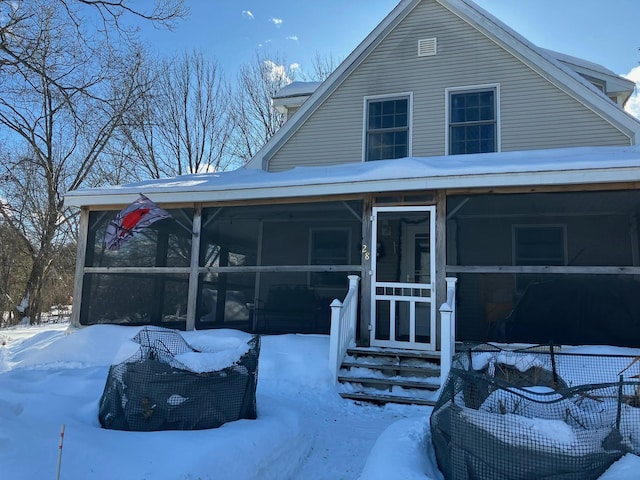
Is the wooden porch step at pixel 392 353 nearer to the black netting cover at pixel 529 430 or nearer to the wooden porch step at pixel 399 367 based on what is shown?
the wooden porch step at pixel 399 367

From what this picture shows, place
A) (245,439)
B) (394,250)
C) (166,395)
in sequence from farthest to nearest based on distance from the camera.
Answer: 1. (394,250)
2. (166,395)
3. (245,439)

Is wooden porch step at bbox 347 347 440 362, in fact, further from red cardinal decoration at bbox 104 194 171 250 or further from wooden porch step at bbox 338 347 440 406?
red cardinal decoration at bbox 104 194 171 250

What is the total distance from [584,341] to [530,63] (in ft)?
18.3

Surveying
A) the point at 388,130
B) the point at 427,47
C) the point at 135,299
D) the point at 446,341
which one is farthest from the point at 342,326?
the point at 427,47

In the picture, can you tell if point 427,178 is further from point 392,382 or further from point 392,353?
point 392,382

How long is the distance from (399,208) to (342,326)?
215cm

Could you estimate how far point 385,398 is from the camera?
19.8ft

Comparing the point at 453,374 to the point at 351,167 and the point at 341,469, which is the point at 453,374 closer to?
the point at 341,469

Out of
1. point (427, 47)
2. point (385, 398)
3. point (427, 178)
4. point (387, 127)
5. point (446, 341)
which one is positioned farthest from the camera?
point (387, 127)

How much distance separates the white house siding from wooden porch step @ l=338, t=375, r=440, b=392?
5.32 m

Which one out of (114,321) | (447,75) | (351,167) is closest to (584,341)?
(351,167)

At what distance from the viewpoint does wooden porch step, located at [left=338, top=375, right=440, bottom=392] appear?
623 cm

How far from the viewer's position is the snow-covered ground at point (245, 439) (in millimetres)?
3139

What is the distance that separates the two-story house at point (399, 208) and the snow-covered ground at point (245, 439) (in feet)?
5.85
